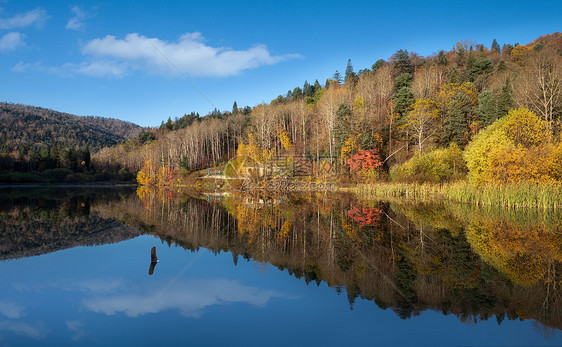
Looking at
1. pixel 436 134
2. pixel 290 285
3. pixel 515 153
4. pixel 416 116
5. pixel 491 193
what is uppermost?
pixel 416 116

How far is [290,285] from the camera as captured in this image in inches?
281

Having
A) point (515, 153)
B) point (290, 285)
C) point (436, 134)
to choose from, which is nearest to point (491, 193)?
point (515, 153)

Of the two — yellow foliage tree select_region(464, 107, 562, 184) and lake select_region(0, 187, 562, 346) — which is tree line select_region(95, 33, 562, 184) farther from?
lake select_region(0, 187, 562, 346)

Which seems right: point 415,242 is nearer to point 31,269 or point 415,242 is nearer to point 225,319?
point 225,319

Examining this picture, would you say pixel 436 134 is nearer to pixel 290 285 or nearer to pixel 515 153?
pixel 515 153

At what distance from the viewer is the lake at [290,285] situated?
495 centimetres

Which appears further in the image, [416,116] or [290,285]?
[416,116]

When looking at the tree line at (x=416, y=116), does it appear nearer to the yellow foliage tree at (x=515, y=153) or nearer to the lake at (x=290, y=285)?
the yellow foliage tree at (x=515, y=153)

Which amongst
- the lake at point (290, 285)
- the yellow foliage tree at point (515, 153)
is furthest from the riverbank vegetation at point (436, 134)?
the lake at point (290, 285)

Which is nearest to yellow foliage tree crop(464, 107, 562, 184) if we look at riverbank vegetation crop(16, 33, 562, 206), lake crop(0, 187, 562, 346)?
riverbank vegetation crop(16, 33, 562, 206)

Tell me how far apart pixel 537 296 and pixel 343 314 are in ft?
12.8

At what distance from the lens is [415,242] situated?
10438 millimetres

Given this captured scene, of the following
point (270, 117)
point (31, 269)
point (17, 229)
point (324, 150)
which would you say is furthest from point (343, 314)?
point (270, 117)

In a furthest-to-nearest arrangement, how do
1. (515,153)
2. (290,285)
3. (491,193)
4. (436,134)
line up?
1. (436,134)
2. (491,193)
3. (515,153)
4. (290,285)
